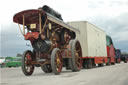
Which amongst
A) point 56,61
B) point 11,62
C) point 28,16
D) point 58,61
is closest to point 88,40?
point 58,61

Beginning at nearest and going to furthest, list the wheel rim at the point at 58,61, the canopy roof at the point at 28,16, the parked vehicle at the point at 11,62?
the canopy roof at the point at 28,16, the wheel rim at the point at 58,61, the parked vehicle at the point at 11,62

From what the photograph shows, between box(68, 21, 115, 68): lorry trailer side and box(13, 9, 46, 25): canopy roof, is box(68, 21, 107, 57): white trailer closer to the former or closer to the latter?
box(68, 21, 115, 68): lorry trailer side

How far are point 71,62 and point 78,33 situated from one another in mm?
4028

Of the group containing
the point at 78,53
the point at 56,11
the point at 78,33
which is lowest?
the point at 78,53

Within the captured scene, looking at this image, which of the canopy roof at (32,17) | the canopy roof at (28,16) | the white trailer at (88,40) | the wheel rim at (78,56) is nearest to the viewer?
the canopy roof at (32,17)

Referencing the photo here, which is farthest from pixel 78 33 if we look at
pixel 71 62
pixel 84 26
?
pixel 71 62

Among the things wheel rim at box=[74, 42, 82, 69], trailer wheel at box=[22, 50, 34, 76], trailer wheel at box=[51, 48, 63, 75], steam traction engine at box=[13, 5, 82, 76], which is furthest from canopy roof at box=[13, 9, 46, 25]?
wheel rim at box=[74, 42, 82, 69]

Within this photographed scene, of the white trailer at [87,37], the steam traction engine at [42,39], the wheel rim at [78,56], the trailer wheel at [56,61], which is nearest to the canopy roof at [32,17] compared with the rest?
the steam traction engine at [42,39]

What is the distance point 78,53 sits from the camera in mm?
13578

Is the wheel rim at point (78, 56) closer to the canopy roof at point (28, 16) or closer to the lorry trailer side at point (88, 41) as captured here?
the lorry trailer side at point (88, 41)

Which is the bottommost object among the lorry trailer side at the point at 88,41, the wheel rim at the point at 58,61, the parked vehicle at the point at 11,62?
the parked vehicle at the point at 11,62

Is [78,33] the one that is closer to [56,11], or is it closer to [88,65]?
[88,65]

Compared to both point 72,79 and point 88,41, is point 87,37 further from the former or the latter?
point 72,79

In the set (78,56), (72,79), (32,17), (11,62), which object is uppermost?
(32,17)
